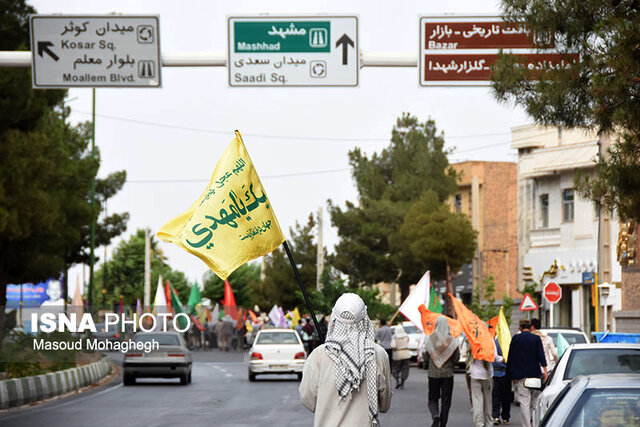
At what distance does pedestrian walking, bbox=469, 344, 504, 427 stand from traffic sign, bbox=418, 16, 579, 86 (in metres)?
4.80

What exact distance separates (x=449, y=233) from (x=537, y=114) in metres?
46.7

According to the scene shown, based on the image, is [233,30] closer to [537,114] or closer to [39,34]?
[39,34]

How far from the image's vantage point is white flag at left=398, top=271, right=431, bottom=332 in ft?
90.8

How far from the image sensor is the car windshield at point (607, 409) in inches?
279

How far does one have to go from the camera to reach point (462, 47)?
49.2 ft

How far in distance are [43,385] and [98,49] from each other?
12.5 metres

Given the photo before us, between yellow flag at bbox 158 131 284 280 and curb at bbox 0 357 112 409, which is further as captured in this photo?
curb at bbox 0 357 112 409

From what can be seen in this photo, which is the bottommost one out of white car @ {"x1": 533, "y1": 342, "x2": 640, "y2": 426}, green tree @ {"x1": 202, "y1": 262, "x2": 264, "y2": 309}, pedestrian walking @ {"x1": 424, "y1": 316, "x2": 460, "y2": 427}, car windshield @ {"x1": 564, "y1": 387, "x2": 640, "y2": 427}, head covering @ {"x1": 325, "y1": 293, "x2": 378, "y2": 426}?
green tree @ {"x1": 202, "y1": 262, "x2": 264, "y2": 309}

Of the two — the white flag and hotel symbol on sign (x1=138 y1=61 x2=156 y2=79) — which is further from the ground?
hotel symbol on sign (x1=138 y1=61 x2=156 y2=79)

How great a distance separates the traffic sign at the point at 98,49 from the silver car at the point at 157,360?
16796mm

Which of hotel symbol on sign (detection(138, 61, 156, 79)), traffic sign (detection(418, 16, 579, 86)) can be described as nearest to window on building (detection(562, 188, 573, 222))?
traffic sign (detection(418, 16, 579, 86))

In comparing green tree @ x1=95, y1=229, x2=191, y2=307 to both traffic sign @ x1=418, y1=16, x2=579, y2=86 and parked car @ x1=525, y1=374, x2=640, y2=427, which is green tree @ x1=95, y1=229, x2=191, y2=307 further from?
parked car @ x1=525, y1=374, x2=640, y2=427

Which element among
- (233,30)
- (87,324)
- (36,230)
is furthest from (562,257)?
(233,30)

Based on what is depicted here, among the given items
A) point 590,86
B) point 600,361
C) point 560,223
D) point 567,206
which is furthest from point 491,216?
point 590,86
